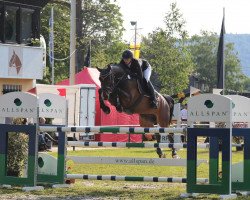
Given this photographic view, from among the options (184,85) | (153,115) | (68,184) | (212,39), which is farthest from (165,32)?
(212,39)

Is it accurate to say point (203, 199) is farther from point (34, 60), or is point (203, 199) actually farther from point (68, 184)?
point (34, 60)

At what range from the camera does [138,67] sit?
595 inches

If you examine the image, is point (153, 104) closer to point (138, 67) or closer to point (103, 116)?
point (138, 67)

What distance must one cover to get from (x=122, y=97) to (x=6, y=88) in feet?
64.4

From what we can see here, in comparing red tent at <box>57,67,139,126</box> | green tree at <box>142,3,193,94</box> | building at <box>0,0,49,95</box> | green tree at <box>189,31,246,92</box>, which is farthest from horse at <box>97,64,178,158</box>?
green tree at <box>189,31,246,92</box>

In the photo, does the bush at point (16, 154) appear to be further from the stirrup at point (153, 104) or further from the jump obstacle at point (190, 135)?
the stirrup at point (153, 104)

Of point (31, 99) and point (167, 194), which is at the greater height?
point (31, 99)

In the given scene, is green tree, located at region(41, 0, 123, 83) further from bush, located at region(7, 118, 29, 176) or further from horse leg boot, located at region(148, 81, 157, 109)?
bush, located at region(7, 118, 29, 176)

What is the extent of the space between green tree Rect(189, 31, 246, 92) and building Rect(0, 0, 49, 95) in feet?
289

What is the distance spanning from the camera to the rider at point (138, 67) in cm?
1486

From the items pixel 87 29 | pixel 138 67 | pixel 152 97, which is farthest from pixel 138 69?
pixel 87 29

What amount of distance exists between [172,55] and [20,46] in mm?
13100

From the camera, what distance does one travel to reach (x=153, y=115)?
16844mm

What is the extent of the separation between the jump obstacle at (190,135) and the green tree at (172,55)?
105ft
